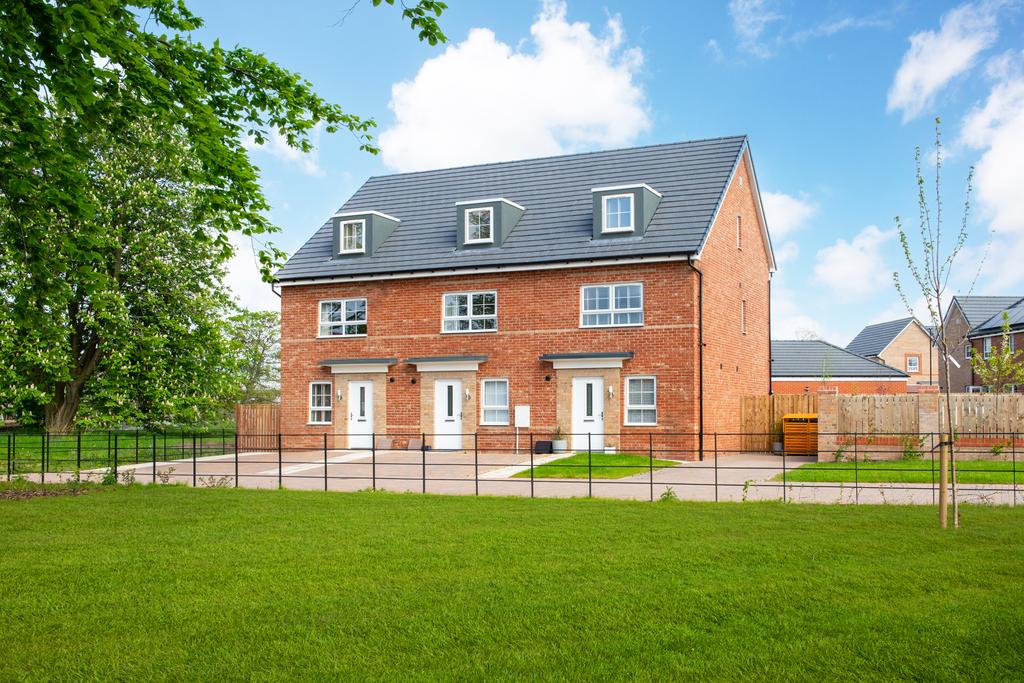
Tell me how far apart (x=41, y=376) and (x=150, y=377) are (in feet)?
12.1

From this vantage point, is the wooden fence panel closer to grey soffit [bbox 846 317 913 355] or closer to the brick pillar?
the brick pillar

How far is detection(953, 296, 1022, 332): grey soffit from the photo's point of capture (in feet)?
203

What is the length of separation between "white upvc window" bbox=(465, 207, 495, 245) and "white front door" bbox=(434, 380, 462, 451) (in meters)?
4.77

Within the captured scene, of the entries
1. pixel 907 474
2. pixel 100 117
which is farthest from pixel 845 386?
pixel 100 117

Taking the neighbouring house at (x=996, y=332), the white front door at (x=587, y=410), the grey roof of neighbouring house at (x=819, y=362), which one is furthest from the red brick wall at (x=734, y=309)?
the neighbouring house at (x=996, y=332)

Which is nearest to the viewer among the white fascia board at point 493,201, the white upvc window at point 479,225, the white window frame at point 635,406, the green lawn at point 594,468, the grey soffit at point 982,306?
the green lawn at point 594,468

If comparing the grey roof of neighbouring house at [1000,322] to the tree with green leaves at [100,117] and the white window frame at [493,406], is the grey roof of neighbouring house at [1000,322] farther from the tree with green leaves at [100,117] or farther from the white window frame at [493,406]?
the tree with green leaves at [100,117]

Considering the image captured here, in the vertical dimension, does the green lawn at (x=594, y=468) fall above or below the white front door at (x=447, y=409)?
below

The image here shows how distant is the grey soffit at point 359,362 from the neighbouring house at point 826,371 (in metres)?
25.2

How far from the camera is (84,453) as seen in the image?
2970 cm

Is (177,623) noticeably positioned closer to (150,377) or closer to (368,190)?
(150,377)

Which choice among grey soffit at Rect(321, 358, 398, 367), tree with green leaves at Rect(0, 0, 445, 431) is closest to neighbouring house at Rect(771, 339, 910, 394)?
grey soffit at Rect(321, 358, 398, 367)

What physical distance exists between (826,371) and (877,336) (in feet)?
93.6

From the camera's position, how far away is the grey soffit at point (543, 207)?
1129 inches
